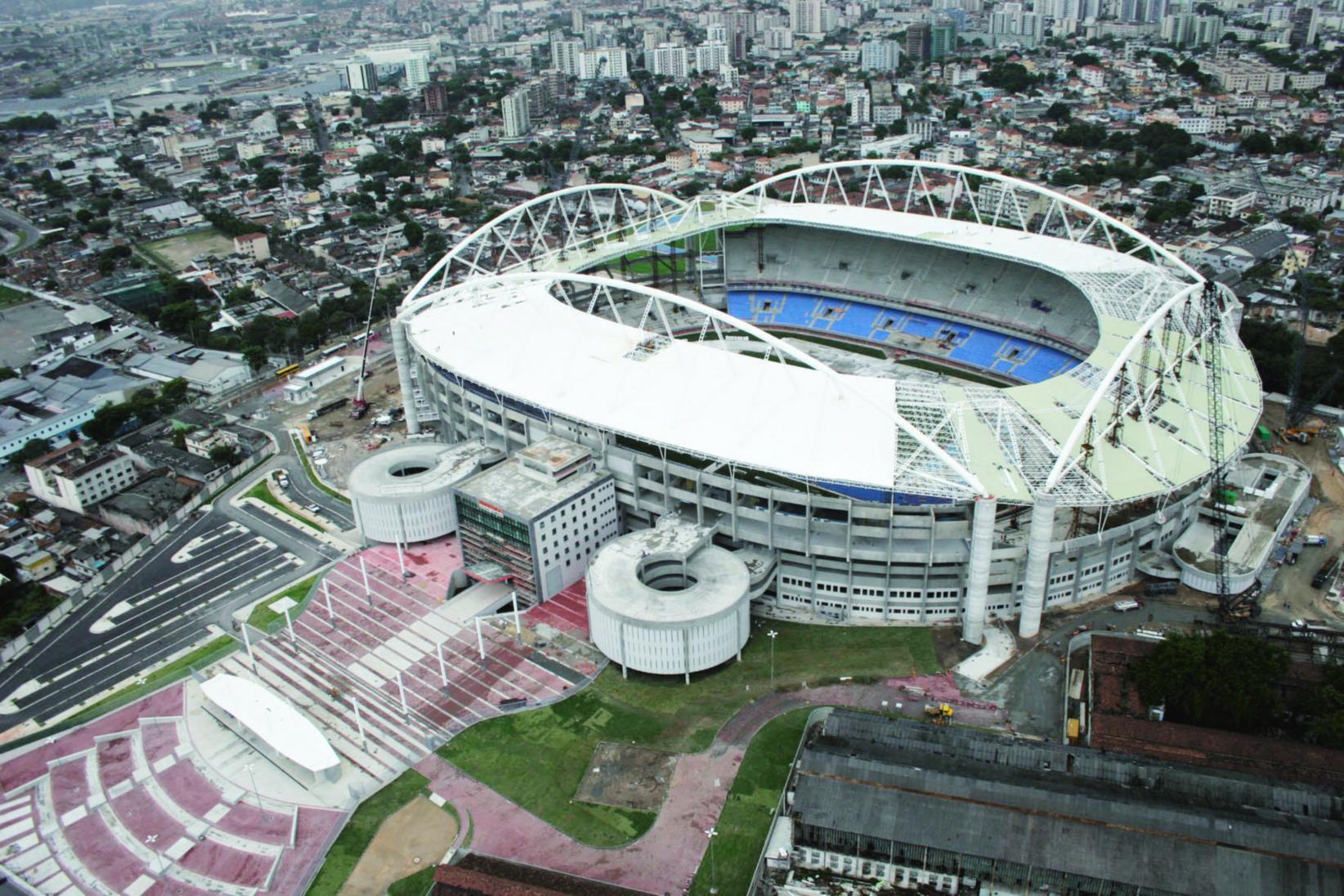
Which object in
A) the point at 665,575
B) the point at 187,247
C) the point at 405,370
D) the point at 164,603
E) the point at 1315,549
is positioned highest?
the point at 405,370

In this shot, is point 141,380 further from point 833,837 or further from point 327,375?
point 833,837

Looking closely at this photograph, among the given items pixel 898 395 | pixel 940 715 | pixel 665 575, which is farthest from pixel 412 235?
pixel 940 715

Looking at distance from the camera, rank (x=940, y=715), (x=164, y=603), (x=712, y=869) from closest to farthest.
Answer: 1. (x=712, y=869)
2. (x=940, y=715)
3. (x=164, y=603)

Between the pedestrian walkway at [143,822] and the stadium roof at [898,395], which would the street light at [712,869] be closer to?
the pedestrian walkway at [143,822]

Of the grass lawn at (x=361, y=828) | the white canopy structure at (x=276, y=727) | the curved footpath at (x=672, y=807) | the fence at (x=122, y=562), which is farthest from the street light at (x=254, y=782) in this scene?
the fence at (x=122, y=562)

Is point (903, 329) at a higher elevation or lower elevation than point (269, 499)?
higher

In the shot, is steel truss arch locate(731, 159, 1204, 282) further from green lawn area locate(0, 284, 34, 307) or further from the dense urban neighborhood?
green lawn area locate(0, 284, 34, 307)

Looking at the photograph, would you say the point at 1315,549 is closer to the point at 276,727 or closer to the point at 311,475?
the point at 276,727

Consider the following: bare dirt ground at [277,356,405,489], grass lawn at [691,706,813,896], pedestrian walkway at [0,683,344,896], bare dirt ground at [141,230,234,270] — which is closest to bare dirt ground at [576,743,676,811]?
grass lawn at [691,706,813,896]

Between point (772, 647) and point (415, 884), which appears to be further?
point (772, 647)
